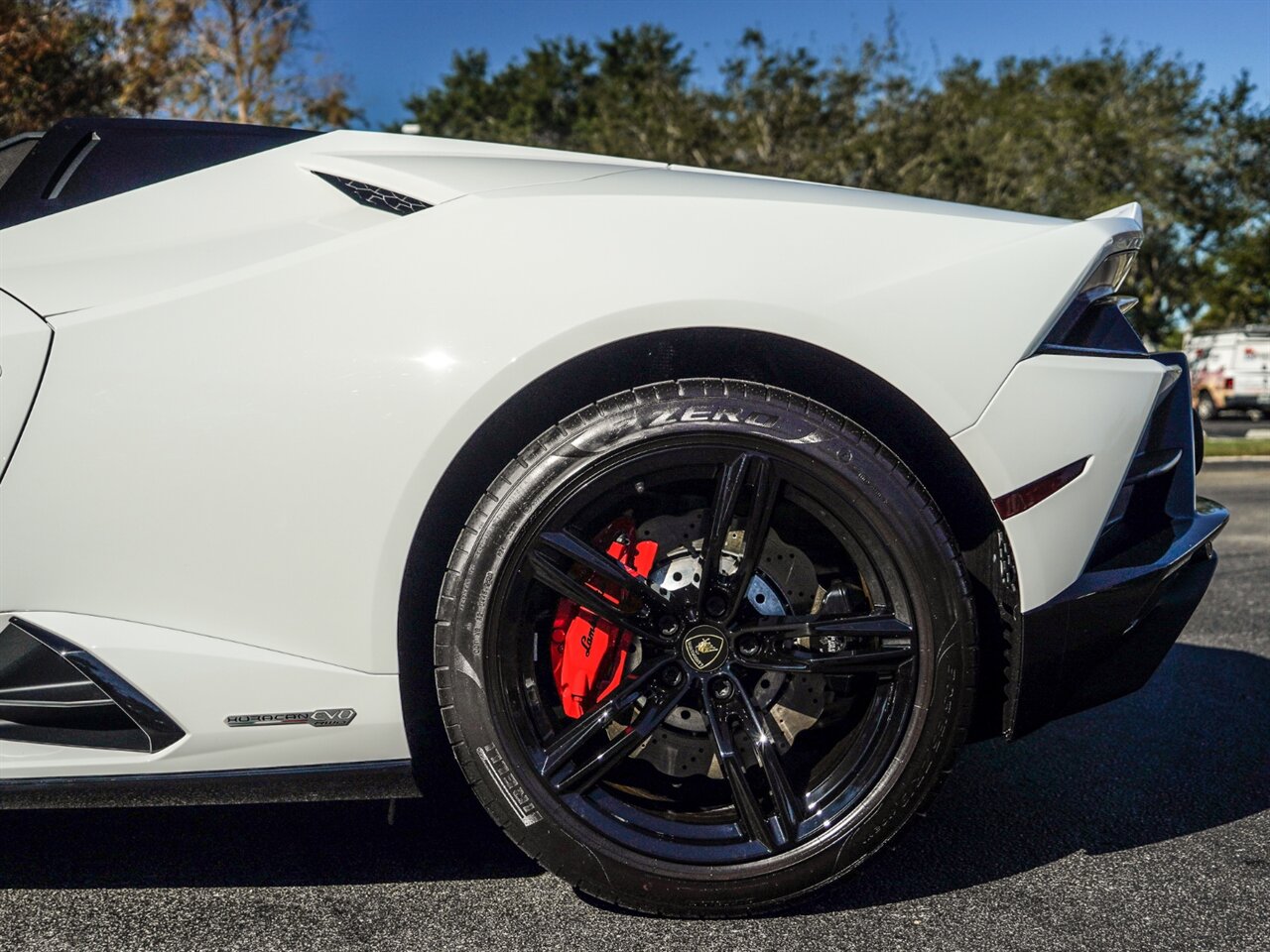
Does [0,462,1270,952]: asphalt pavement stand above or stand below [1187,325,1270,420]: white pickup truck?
above

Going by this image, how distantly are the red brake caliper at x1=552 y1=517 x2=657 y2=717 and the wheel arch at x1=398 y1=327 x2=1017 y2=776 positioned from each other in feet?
0.69

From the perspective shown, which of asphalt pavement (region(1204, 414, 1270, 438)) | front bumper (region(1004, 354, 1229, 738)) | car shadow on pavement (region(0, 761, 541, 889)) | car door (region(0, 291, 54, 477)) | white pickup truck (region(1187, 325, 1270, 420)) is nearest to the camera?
car door (region(0, 291, 54, 477))

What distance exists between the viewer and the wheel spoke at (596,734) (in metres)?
1.69

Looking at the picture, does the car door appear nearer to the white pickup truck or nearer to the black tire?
the black tire

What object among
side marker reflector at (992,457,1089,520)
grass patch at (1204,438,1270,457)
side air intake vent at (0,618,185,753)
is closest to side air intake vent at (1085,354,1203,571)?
side marker reflector at (992,457,1089,520)

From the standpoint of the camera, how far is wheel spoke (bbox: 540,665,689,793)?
1.69 meters

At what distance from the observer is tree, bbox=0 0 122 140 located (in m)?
12.9

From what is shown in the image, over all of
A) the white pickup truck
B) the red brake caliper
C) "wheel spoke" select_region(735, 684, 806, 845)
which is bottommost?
the white pickup truck

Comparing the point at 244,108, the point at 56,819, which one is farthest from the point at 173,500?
the point at 244,108

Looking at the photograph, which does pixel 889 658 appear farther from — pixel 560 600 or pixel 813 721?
pixel 560 600

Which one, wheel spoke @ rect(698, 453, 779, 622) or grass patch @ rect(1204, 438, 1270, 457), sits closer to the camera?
wheel spoke @ rect(698, 453, 779, 622)

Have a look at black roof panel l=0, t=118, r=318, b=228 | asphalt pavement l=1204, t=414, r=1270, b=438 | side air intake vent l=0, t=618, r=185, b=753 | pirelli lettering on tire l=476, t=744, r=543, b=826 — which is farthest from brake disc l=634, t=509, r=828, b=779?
asphalt pavement l=1204, t=414, r=1270, b=438

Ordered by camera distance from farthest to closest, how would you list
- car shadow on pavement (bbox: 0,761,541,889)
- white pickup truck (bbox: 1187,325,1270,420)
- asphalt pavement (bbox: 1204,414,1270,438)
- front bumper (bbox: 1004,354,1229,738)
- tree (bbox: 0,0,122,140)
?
white pickup truck (bbox: 1187,325,1270,420) → asphalt pavement (bbox: 1204,414,1270,438) → tree (bbox: 0,0,122,140) → car shadow on pavement (bbox: 0,761,541,889) → front bumper (bbox: 1004,354,1229,738)

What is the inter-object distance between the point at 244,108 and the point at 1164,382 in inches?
948
